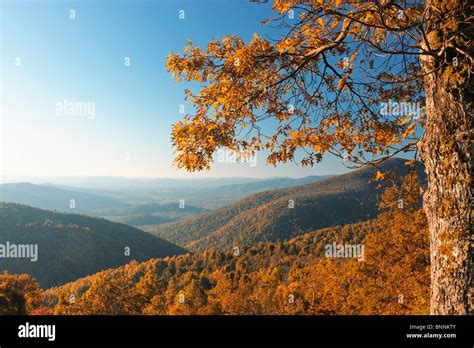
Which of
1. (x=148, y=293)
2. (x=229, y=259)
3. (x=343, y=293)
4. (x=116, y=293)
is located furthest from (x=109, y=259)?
(x=343, y=293)

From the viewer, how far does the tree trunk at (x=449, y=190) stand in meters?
3.79

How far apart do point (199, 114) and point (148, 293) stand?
1975 inches

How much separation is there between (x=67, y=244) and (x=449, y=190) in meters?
149

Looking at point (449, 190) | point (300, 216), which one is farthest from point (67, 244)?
point (449, 190)

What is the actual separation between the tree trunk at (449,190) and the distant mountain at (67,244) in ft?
405

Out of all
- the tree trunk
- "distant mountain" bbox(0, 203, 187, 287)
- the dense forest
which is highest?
the tree trunk

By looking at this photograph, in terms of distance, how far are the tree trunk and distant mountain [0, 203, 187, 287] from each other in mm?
123470

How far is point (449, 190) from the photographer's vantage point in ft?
13.0

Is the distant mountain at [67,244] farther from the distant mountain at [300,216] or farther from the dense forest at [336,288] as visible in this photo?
the dense forest at [336,288]

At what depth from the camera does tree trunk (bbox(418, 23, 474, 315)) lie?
12.4ft
